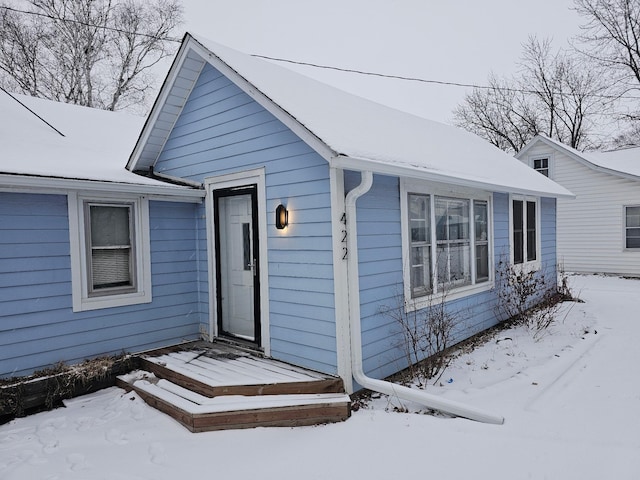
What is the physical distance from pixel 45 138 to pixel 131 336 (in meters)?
3.04

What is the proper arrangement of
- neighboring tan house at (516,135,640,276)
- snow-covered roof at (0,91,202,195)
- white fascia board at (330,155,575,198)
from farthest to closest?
neighboring tan house at (516,135,640,276) → snow-covered roof at (0,91,202,195) → white fascia board at (330,155,575,198)

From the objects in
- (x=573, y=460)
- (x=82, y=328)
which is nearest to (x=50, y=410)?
(x=82, y=328)

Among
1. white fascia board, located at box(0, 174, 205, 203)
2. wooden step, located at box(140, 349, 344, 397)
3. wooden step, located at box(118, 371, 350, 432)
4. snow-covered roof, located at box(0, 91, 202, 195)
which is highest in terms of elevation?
snow-covered roof, located at box(0, 91, 202, 195)

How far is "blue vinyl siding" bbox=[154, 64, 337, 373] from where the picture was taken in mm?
4535

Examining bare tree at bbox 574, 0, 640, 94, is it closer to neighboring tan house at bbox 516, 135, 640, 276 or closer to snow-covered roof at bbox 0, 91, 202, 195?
neighboring tan house at bbox 516, 135, 640, 276

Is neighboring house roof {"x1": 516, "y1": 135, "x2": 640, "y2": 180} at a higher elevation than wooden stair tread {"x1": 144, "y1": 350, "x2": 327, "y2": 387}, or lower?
higher

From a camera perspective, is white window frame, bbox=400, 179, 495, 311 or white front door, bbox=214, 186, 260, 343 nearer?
white window frame, bbox=400, 179, 495, 311

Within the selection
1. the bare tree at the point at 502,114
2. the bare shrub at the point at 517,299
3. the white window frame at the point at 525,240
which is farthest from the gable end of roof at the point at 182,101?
the bare tree at the point at 502,114

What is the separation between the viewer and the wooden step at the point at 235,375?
165 inches

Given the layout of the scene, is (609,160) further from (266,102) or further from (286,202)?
(266,102)

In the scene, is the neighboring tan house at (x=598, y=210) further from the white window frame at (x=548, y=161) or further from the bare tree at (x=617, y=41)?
the bare tree at (x=617, y=41)

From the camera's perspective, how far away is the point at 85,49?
1744 cm

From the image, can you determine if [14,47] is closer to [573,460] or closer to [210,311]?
[210,311]

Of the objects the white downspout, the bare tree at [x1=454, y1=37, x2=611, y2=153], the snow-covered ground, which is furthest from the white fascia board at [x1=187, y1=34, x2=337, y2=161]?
the bare tree at [x1=454, y1=37, x2=611, y2=153]
